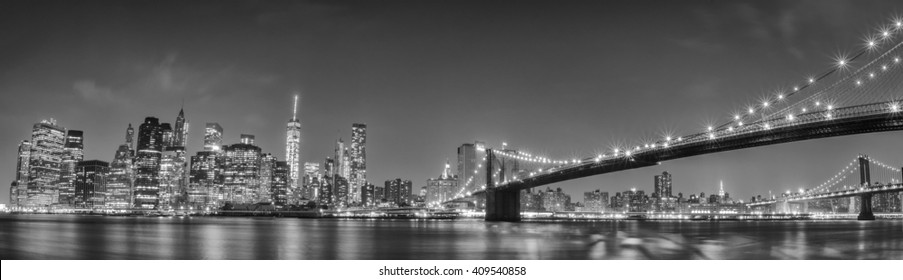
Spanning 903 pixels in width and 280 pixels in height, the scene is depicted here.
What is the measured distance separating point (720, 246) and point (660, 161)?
66.2 feet

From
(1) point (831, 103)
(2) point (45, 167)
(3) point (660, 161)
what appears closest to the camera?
(1) point (831, 103)

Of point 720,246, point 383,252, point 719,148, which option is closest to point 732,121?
point 719,148

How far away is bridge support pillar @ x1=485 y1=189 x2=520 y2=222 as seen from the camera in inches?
2680

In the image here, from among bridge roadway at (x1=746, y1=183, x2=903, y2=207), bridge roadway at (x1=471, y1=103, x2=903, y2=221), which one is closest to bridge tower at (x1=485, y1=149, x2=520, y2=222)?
bridge roadway at (x1=471, y1=103, x2=903, y2=221)

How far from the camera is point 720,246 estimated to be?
32.0 meters

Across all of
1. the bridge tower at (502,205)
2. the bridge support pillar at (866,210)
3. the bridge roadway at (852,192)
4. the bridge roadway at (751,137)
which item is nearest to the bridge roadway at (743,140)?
the bridge roadway at (751,137)

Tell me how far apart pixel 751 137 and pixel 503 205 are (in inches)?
1222

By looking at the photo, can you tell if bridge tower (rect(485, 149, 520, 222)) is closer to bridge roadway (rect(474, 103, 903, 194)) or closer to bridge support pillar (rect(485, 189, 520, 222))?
bridge support pillar (rect(485, 189, 520, 222))

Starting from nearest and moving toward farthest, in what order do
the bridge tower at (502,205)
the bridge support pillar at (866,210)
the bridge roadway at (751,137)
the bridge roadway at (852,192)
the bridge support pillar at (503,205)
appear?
the bridge roadway at (751,137) → the bridge tower at (502,205) → the bridge support pillar at (503,205) → the bridge roadway at (852,192) → the bridge support pillar at (866,210)

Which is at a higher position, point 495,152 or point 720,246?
point 495,152

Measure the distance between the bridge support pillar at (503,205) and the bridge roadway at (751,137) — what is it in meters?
3.30

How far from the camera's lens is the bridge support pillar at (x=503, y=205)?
68062 millimetres

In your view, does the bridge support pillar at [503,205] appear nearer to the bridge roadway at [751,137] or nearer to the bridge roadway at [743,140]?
the bridge roadway at [751,137]
